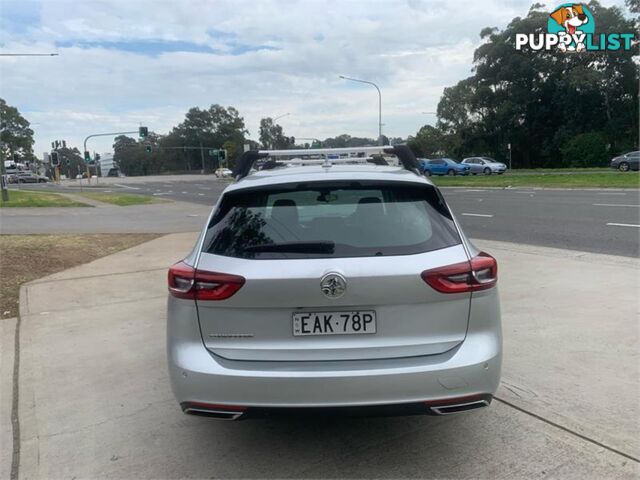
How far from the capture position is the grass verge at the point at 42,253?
7445mm

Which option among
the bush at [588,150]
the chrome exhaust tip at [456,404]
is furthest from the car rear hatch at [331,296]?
the bush at [588,150]

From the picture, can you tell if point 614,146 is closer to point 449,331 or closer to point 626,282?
point 626,282

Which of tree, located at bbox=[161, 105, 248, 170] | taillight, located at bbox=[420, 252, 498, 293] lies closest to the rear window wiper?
taillight, located at bbox=[420, 252, 498, 293]

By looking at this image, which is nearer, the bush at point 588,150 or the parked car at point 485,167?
the parked car at point 485,167

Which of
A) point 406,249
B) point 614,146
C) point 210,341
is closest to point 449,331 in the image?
point 406,249

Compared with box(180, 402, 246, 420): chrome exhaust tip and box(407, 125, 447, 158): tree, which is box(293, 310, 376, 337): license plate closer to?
box(180, 402, 246, 420): chrome exhaust tip

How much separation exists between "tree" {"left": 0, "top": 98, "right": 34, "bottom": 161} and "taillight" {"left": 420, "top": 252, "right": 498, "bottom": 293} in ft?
349

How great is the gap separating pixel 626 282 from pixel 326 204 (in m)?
4.93

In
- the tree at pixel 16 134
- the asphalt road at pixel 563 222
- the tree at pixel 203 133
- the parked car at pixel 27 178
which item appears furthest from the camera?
the tree at pixel 203 133

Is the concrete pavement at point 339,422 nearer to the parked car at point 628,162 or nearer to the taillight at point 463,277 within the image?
the taillight at point 463,277

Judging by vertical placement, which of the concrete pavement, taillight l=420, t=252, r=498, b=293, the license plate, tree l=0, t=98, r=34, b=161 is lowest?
the concrete pavement

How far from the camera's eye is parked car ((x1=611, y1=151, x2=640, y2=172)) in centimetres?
3591

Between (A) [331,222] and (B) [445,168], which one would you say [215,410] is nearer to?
(A) [331,222]

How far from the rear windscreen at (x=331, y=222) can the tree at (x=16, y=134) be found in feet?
347
